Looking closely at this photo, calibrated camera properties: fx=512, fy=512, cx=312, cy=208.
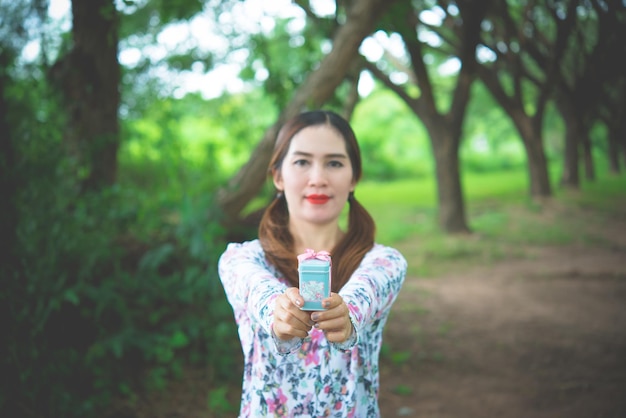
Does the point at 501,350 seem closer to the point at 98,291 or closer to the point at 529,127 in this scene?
the point at 98,291

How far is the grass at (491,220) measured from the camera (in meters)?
8.55

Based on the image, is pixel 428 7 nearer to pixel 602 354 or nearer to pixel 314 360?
pixel 602 354

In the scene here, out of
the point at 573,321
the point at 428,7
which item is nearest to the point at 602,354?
the point at 573,321

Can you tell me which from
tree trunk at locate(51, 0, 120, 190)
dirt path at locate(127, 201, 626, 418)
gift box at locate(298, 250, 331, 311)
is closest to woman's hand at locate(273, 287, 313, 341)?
gift box at locate(298, 250, 331, 311)

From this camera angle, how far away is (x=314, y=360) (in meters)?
1.71

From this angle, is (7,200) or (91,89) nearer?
(7,200)

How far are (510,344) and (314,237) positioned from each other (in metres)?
3.70

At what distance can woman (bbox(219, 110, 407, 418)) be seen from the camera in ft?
5.50

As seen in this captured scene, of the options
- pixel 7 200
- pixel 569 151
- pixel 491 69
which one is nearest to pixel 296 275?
pixel 7 200

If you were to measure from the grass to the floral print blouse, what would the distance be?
19.9 ft

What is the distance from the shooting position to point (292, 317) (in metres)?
1.34

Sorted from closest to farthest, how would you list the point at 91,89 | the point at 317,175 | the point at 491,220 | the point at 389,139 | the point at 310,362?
1. the point at 310,362
2. the point at 317,175
3. the point at 91,89
4. the point at 491,220
5. the point at 389,139

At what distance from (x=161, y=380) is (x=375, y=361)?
1948mm

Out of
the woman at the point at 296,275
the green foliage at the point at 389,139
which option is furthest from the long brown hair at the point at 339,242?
the green foliage at the point at 389,139
